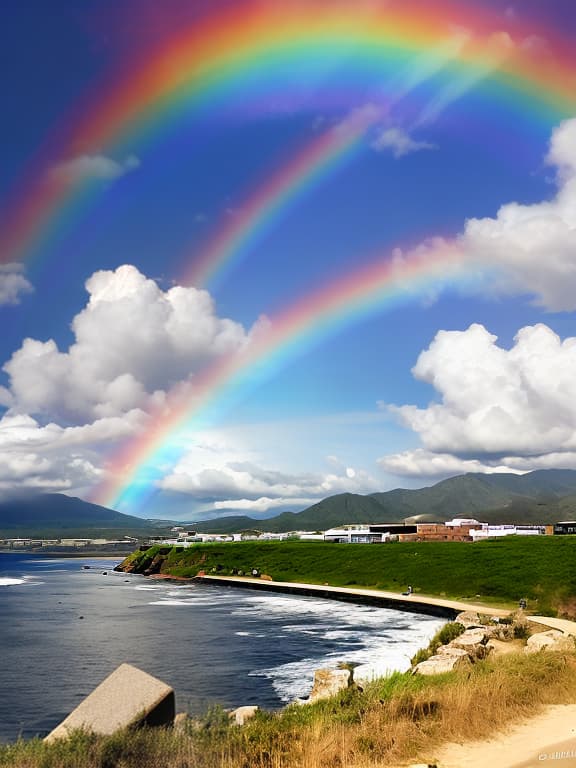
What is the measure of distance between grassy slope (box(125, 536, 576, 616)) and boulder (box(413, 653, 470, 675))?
3002cm

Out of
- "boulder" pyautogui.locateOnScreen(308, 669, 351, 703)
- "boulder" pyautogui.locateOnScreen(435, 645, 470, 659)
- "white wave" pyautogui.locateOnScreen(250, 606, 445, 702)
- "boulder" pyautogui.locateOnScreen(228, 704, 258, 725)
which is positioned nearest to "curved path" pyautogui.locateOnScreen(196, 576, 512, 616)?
"white wave" pyautogui.locateOnScreen(250, 606, 445, 702)

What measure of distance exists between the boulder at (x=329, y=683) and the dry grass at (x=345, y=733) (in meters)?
1.95

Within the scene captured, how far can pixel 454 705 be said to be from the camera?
1591 cm

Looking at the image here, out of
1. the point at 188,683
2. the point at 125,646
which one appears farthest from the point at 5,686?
the point at 125,646

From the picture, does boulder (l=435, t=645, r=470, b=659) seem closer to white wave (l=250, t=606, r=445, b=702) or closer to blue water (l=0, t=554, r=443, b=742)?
white wave (l=250, t=606, r=445, b=702)

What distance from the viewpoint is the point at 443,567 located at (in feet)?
251

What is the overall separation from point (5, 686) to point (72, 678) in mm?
3361

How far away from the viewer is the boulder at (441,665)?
2335cm

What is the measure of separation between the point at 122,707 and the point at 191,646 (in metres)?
31.7

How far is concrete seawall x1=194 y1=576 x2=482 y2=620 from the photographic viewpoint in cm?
5662

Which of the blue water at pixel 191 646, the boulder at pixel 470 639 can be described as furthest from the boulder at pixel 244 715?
the boulder at pixel 470 639

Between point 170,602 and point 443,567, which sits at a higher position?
point 443,567

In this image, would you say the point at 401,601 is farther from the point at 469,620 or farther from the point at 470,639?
the point at 470,639

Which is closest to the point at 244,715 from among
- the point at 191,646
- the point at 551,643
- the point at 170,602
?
the point at 551,643
